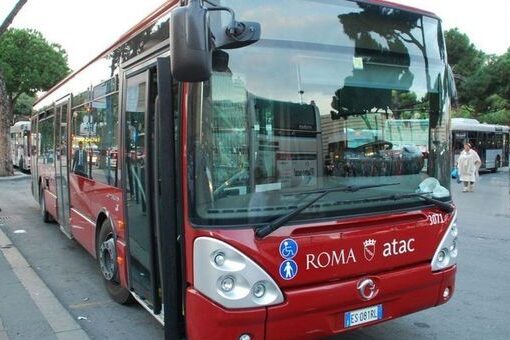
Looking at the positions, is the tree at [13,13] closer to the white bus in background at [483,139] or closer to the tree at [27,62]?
the tree at [27,62]

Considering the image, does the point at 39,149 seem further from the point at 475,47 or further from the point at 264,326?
the point at 475,47

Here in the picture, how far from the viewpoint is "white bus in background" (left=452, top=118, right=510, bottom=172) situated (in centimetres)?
2653

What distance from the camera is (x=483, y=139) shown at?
2881 centimetres

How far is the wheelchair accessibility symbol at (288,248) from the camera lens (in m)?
3.39

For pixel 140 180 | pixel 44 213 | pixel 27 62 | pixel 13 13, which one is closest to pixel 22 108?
pixel 27 62

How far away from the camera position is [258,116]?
11.6ft

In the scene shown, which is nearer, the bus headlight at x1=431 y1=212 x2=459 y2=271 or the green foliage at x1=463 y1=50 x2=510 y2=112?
the bus headlight at x1=431 y1=212 x2=459 y2=271

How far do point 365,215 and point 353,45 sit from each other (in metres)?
1.23

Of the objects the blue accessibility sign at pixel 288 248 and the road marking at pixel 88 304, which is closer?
the blue accessibility sign at pixel 288 248

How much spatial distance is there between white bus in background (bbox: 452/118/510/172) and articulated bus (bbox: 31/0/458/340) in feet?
74.4

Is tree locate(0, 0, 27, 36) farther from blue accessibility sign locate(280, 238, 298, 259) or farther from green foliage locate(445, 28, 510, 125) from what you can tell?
green foliage locate(445, 28, 510, 125)

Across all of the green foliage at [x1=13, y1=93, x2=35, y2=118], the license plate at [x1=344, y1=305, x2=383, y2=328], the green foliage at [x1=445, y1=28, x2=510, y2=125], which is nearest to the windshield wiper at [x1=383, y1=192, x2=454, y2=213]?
the license plate at [x1=344, y1=305, x2=383, y2=328]

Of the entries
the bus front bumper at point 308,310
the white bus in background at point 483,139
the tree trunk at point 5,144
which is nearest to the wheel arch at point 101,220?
the bus front bumper at point 308,310

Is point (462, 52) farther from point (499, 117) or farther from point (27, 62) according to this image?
point (27, 62)
